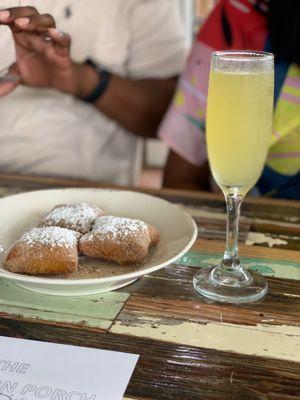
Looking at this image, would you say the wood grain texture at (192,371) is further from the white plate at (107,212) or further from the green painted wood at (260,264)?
the green painted wood at (260,264)

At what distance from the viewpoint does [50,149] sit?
4.44 ft

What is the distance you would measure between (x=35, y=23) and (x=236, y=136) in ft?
1.16

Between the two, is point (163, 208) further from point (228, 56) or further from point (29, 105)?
point (29, 105)

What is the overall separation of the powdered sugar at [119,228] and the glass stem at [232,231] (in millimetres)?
103

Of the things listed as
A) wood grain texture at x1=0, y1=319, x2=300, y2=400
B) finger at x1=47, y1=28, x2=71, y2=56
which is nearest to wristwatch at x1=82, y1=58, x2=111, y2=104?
finger at x1=47, y1=28, x2=71, y2=56

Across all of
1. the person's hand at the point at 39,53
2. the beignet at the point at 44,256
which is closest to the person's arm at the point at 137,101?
the person's hand at the point at 39,53

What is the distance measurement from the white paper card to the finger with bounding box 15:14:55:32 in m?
0.45

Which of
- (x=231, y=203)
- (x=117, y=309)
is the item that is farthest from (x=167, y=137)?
(x=117, y=309)

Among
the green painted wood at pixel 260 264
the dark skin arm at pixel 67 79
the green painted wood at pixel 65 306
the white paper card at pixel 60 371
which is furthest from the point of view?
the dark skin arm at pixel 67 79

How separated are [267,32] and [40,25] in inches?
21.2

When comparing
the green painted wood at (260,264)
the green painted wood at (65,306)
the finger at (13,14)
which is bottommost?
the green painted wood at (260,264)

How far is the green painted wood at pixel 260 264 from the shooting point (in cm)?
72

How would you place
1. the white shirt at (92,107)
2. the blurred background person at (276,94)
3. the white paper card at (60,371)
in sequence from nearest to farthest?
the white paper card at (60,371), the blurred background person at (276,94), the white shirt at (92,107)

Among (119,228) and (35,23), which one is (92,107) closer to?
(35,23)
